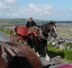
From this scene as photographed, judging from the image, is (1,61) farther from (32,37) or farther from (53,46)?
(53,46)

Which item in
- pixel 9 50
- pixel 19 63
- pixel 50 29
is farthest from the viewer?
pixel 50 29

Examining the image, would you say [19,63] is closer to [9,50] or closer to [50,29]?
[9,50]

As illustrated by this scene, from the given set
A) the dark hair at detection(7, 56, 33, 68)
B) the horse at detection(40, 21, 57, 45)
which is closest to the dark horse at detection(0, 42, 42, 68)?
the dark hair at detection(7, 56, 33, 68)

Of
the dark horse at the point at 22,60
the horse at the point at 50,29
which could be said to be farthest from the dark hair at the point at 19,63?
the horse at the point at 50,29

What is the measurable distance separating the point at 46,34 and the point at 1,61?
1099 centimetres

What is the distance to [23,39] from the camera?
17609 mm

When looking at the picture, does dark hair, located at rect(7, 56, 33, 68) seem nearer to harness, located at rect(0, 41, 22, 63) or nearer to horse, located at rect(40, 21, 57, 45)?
harness, located at rect(0, 41, 22, 63)

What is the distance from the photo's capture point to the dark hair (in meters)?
5.66

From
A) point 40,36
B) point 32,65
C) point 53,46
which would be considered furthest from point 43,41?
point 32,65

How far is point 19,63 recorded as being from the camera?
5.82m

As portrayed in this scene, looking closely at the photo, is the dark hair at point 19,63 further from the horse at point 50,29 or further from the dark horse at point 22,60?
the horse at point 50,29

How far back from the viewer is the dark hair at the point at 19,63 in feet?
18.6

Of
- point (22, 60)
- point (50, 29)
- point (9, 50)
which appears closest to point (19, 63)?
point (22, 60)

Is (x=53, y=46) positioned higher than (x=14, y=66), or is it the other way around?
(x=14, y=66)
